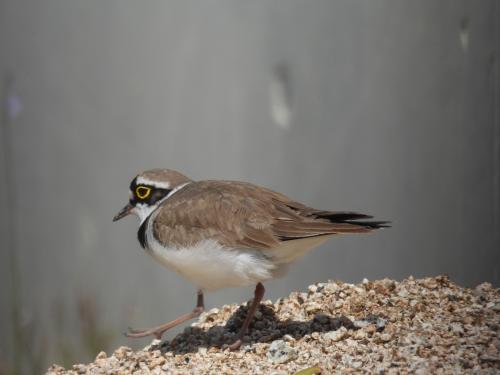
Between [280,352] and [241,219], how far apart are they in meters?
0.83

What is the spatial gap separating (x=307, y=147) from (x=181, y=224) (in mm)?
1360

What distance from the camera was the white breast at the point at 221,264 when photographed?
14.8 feet

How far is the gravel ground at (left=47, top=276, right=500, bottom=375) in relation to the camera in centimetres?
404

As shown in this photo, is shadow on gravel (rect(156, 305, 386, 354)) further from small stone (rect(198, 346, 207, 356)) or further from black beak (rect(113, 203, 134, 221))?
black beak (rect(113, 203, 134, 221))

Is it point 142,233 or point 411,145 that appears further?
point 411,145

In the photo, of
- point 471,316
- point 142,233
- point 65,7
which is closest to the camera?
point 471,316

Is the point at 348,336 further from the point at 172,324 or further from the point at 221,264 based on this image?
the point at 172,324

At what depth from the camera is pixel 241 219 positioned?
4633mm

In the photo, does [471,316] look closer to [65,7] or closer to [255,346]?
[255,346]

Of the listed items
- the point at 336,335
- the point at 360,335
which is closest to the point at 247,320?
the point at 336,335

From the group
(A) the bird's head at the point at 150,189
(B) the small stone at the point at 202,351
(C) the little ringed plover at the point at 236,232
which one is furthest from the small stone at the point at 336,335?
(A) the bird's head at the point at 150,189

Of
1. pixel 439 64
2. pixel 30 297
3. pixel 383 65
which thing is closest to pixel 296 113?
pixel 383 65

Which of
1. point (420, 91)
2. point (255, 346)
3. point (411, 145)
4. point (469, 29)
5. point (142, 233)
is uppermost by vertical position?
point (469, 29)

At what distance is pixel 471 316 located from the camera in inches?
180
